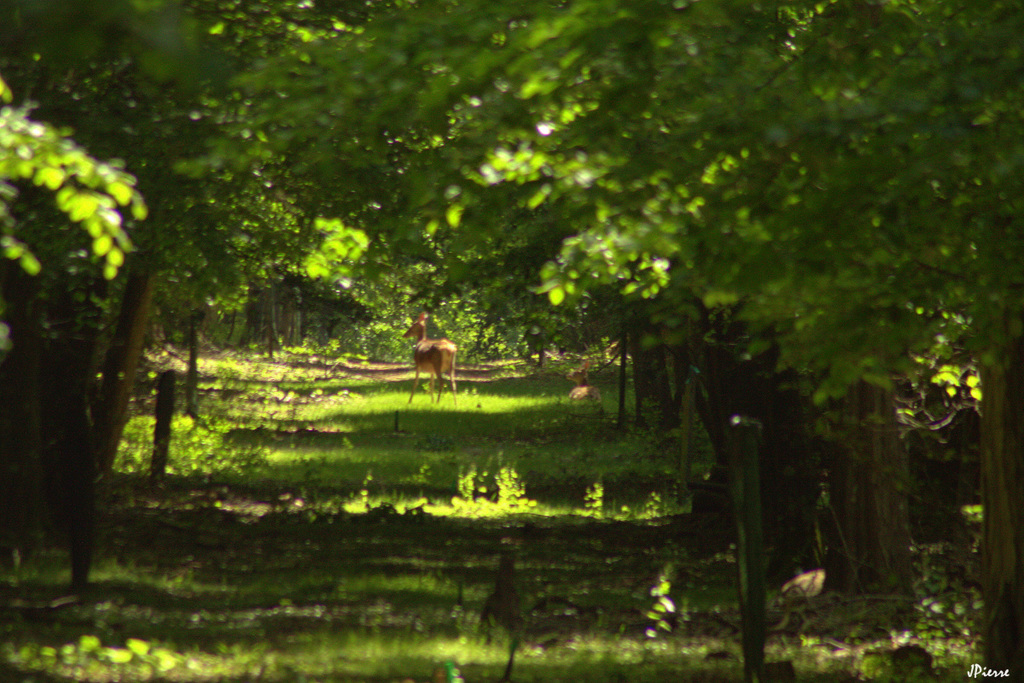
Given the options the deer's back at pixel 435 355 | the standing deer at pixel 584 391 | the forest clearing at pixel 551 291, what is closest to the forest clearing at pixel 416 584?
the forest clearing at pixel 551 291

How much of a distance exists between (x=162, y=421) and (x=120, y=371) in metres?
1.40

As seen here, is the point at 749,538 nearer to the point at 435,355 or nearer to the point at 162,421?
the point at 162,421

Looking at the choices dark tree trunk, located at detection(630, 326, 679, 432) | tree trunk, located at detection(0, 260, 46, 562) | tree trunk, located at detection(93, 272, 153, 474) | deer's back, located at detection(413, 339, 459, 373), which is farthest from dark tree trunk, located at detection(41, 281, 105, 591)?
deer's back, located at detection(413, 339, 459, 373)

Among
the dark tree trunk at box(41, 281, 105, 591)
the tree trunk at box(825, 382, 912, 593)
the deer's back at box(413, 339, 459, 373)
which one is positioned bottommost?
the tree trunk at box(825, 382, 912, 593)

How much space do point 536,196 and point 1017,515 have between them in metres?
3.44

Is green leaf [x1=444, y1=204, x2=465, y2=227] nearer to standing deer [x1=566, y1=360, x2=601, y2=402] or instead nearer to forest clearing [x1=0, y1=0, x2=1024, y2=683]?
forest clearing [x1=0, y1=0, x2=1024, y2=683]

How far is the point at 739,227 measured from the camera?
14.8 ft

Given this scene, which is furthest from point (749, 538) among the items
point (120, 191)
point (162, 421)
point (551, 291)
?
point (162, 421)

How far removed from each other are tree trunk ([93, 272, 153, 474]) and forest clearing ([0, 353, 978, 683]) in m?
0.62

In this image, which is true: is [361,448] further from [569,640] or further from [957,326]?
[957,326]

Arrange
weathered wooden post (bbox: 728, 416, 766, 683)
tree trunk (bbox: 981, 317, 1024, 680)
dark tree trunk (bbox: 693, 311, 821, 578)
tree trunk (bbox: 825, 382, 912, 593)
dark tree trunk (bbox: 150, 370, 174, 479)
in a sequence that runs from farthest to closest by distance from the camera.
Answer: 1. dark tree trunk (bbox: 150, 370, 174, 479)
2. dark tree trunk (bbox: 693, 311, 821, 578)
3. tree trunk (bbox: 825, 382, 912, 593)
4. tree trunk (bbox: 981, 317, 1024, 680)
5. weathered wooden post (bbox: 728, 416, 766, 683)

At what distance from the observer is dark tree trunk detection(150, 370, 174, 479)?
13.8 m

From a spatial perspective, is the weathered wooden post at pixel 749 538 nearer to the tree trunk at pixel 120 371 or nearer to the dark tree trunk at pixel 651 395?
the tree trunk at pixel 120 371

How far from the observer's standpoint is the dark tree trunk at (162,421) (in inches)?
542
